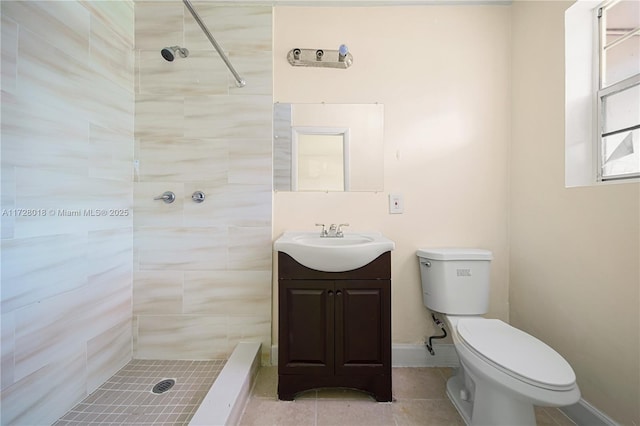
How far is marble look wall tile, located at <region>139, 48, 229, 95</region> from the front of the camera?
1.61 metres

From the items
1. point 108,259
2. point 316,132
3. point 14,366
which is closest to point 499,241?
point 316,132

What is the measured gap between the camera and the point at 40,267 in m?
1.08

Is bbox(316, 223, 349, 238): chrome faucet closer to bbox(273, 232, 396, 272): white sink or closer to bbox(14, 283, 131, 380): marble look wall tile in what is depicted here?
bbox(273, 232, 396, 272): white sink

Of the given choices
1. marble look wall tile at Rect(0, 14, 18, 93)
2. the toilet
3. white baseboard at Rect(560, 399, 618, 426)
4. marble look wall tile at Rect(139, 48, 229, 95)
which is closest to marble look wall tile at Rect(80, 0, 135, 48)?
marble look wall tile at Rect(139, 48, 229, 95)

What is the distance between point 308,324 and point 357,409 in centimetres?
48

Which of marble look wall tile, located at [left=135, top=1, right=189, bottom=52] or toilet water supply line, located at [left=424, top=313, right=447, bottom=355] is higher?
marble look wall tile, located at [left=135, top=1, right=189, bottom=52]

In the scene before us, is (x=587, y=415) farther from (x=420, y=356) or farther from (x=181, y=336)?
(x=181, y=336)

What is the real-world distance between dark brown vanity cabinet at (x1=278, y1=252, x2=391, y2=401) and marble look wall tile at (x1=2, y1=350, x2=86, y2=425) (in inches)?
39.0

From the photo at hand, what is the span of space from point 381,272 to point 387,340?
338 millimetres

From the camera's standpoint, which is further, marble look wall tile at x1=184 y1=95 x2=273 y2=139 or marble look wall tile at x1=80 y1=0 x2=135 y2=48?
marble look wall tile at x1=184 y1=95 x2=273 y2=139

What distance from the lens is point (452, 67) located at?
1639 millimetres

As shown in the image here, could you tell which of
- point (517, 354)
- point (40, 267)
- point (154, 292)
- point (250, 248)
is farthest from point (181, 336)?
point (517, 354)

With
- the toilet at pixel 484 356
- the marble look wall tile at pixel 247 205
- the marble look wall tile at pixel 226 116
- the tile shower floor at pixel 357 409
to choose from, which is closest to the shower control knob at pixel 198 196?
the marble look wall tile at pixel 247 205

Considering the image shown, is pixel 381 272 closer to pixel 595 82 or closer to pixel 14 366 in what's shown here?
pixel 595 82
